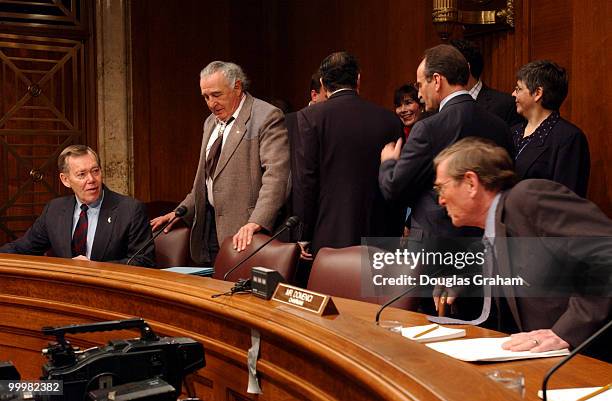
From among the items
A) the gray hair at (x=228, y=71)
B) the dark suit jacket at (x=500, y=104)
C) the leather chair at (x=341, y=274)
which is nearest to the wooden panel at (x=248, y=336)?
the leather chair at (x=341, y=274)

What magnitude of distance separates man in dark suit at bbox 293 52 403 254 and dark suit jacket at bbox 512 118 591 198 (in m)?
0.54

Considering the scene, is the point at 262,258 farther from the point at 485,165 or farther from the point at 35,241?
the point at 35,241

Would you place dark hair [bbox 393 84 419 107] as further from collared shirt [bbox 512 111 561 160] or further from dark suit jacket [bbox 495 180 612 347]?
dark suit jacket [bbox 495 180 612 347]

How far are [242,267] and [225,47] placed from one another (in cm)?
398

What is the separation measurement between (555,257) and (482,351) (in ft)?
1.14

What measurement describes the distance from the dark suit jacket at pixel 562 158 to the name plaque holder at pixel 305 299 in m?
1.55

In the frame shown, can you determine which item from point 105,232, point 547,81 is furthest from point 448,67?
point 105,232

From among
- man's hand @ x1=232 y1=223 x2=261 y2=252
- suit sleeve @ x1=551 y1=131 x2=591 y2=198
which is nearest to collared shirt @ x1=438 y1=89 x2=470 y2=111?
suit sleeve @ x1=551 y1=131 x2=591 y2=198

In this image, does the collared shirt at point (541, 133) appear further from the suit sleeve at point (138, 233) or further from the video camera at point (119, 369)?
the video camera at point (119, 369)

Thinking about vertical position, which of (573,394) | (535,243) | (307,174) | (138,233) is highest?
(307,174)

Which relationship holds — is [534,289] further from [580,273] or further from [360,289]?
[360,289]

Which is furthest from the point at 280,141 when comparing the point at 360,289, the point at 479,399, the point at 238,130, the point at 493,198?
the point at 479,399

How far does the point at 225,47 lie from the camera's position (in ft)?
21.9

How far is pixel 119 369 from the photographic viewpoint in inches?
64.7
